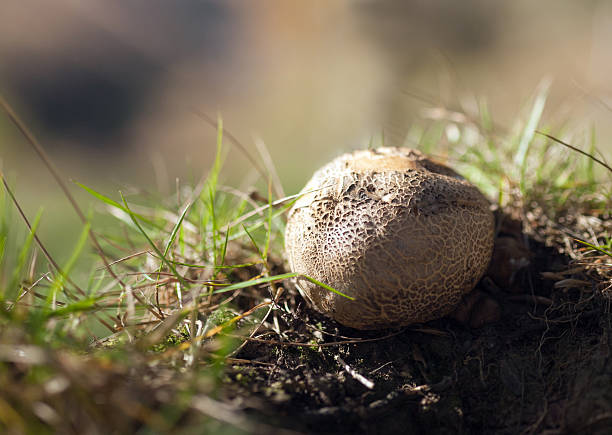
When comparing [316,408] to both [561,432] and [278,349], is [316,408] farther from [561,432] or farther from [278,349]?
[561,432]

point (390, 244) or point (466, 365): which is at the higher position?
point (390, 244)

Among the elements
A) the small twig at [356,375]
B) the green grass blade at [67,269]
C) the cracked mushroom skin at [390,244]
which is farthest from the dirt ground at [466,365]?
the green grass blade at [67,269]

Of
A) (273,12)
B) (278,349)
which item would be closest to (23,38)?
(273,12)

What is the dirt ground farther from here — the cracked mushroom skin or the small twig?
the cracked mushroom skin

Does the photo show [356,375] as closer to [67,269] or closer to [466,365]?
[466,365]

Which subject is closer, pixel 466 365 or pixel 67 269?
pixel 67 269

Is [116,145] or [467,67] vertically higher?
[467,67]

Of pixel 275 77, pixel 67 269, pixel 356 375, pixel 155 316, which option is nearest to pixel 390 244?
pixel 356 375
